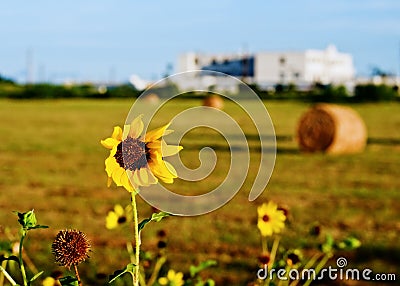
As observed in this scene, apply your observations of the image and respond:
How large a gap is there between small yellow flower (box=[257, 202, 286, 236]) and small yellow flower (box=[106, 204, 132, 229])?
14.6 inches

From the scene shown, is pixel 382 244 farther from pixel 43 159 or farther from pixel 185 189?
pixel 43 159

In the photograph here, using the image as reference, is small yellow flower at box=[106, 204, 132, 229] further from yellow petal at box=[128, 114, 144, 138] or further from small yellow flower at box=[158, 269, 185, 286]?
yellow petal at box=[128, 114, 144, 138]

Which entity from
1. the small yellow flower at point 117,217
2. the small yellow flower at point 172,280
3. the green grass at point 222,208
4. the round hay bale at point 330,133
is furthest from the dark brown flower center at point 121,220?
the round hay bale at point 330,133

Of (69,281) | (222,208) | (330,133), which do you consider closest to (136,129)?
(69,281)

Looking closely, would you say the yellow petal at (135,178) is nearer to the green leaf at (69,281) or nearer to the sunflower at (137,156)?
the sunflower at (137,156)

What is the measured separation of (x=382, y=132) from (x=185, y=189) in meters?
10.3

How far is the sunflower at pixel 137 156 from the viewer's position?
50.0 inches

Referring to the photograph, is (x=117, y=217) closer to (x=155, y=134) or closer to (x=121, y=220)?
(x=121, y=220)

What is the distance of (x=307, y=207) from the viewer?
301 inches

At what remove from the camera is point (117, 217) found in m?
2.21

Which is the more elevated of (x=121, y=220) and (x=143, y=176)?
(x=143, y=176)

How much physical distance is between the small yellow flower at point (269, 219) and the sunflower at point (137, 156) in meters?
0.72

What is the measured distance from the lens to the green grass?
5.59m

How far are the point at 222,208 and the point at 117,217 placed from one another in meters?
5.35
